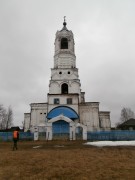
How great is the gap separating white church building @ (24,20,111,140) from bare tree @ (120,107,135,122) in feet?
102

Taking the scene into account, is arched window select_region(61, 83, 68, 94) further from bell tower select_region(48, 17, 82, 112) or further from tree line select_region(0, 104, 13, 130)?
tree line select_region(0, 104, 13, 130)

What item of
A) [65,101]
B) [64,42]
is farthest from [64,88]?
[64,42]

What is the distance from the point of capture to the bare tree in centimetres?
6819

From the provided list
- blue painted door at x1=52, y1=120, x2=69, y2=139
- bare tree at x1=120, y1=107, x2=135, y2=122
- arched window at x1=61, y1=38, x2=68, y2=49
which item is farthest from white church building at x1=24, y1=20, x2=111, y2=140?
bare tree at x1=120, y1=107, x2=135, y2=122

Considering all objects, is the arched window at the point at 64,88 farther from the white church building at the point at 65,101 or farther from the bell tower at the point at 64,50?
the bell tower at the point at 64,50

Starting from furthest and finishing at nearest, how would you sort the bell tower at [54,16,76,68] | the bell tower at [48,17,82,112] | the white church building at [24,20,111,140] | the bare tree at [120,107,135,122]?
the bare tree at [120,107,135,122] → the bell tower at [54,16,76,68] → the bell tower at [48,17,82,112] → the white church building at [24,20,111,140]

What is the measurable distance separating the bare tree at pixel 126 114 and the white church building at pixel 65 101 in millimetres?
31116

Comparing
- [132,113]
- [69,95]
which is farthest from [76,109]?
[132,113]

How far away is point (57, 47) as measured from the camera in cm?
4184

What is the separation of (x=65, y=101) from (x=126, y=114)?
40722 mm

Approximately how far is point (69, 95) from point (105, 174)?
30974 mm

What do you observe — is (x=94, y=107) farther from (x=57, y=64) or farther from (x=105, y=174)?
(x=105, y=174)

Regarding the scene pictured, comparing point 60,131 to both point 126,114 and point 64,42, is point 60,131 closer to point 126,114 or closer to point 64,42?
point 64,42

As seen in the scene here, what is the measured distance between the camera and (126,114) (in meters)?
69.2
